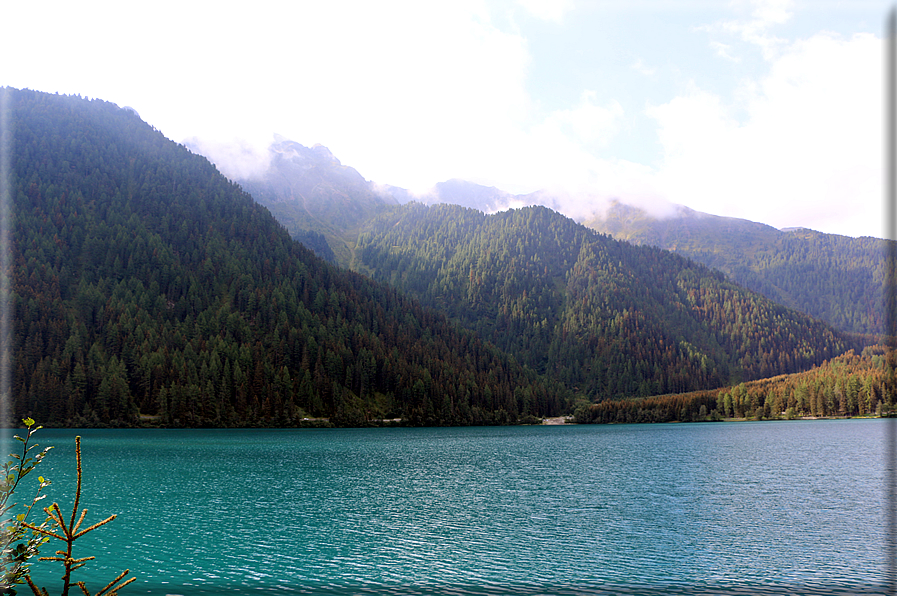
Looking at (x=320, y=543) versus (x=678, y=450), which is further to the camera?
(x=678, y=450)

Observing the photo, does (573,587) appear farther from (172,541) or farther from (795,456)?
(795,456)

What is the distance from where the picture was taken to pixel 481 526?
50.2 m

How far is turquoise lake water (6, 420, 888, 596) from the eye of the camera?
1395 inches

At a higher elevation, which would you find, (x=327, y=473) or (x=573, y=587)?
(x=573, y=587)

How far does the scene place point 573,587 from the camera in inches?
1335

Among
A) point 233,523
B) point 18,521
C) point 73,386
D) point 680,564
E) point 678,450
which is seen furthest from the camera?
point 73,386

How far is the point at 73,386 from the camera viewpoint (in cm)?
19850

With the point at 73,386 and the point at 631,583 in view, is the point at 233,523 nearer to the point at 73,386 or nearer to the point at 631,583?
the point at 631,583

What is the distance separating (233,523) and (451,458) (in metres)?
61.0

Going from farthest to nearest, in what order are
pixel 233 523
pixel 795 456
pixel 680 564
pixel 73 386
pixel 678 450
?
pixel 73 386 < pixel 678 450 < pixel 795 456 < pixel 233 523 < pixel 680 564

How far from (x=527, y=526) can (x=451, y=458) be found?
58.7m

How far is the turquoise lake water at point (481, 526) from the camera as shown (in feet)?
116

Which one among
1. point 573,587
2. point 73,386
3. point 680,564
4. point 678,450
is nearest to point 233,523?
point 573,587

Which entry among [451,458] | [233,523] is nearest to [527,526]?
[233,523]
